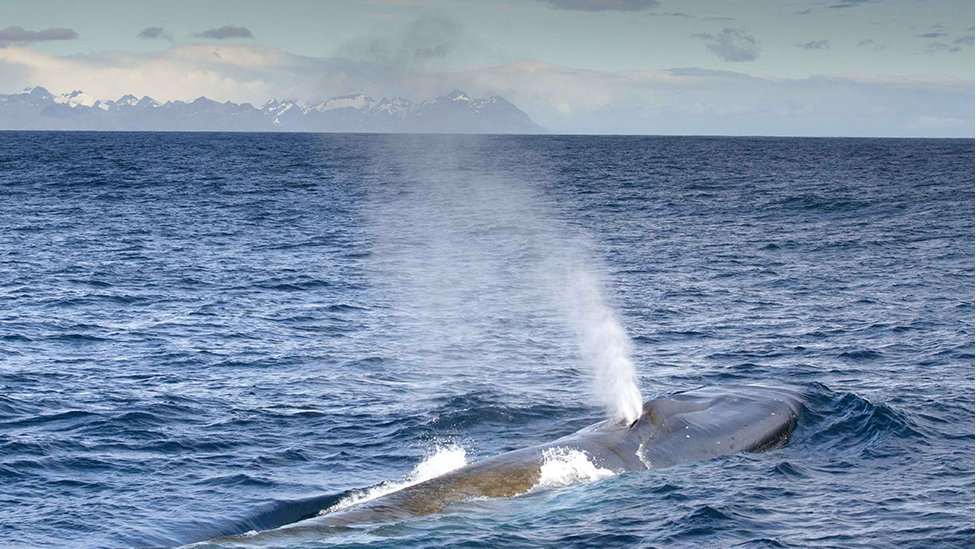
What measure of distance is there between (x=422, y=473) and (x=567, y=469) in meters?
4.29

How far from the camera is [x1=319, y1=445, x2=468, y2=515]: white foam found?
85.5ft

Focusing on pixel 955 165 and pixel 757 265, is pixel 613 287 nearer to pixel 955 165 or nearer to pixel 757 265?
pixel 757 265

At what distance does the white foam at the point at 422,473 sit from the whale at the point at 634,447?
0.80 metres

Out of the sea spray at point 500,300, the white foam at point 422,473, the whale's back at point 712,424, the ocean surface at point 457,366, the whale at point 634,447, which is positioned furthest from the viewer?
the sea spray at point 500,300

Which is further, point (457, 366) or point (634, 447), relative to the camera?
point (457, 366)

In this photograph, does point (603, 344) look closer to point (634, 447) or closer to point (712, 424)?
point (712, 424)

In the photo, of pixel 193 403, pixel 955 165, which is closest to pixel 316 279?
pixel 193 403

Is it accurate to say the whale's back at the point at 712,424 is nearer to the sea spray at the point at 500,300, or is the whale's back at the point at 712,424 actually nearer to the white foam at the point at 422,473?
the sea spray at the point at 500,300

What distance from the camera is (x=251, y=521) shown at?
2503 centimetres

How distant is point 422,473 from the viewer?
28.6 meters

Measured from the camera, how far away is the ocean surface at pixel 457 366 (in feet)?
81.0

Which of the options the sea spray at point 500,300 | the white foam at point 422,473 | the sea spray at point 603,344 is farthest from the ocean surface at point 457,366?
the sea spray at point 603,344

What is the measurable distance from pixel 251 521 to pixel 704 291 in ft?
123

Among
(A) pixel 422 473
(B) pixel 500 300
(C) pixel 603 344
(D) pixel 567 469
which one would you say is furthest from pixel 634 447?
(B) pixel 500 300
